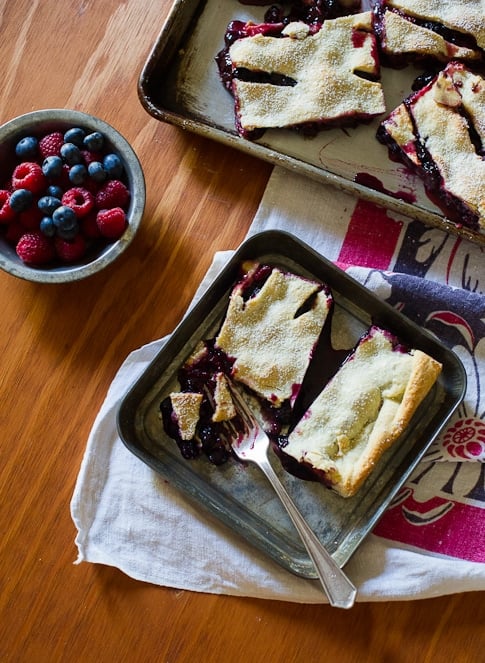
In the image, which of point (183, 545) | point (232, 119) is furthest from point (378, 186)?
point (183, 545)

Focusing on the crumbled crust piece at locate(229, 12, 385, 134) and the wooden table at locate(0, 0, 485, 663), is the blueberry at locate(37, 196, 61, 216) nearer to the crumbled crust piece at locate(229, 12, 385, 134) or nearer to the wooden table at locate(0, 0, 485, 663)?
the wooden table at locate(0, 0, 485, 663)

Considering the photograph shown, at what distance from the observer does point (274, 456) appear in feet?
4.97

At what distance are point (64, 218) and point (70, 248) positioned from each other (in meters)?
0.07

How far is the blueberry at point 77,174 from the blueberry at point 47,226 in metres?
0.09

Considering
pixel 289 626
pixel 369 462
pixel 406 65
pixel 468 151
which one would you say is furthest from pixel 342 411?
pixel 406 65

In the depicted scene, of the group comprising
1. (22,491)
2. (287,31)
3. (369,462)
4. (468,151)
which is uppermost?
(287,31)

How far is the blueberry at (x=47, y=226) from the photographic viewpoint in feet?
4.75

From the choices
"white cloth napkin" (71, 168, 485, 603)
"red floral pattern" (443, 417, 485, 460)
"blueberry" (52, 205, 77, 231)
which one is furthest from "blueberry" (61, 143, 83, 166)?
"red floral pattern" (443, 417, 485, 460)

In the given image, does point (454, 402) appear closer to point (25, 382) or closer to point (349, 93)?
point (349, 93)

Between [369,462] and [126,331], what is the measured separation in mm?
547

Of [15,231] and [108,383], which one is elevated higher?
[15,231]

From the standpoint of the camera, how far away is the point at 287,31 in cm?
162

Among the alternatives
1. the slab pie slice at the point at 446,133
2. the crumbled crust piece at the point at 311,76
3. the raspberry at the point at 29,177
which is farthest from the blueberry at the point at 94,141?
the slab pie slice at the point at 446,133

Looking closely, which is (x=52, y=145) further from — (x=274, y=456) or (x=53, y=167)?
(x=274, y=456)
